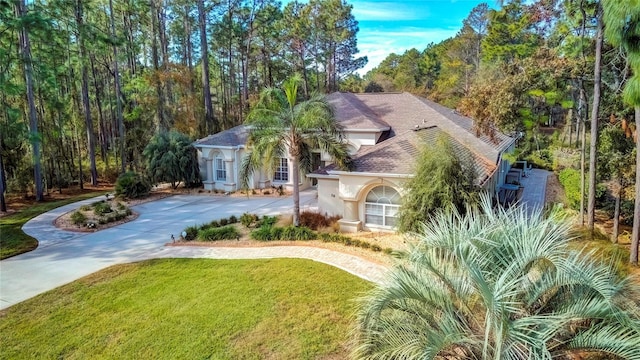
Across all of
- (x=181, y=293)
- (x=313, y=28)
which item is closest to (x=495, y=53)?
(x=313, y=28)

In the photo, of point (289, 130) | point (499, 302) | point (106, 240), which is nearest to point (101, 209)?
point (106, 240)

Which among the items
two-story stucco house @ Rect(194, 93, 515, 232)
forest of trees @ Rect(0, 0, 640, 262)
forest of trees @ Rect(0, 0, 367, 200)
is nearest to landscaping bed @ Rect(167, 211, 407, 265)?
two-story stucco house @ Rect(194, 93, 515, 232)

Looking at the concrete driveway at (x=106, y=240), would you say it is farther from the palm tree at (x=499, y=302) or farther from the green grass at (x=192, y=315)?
the palm tree at (x=499, y=302)

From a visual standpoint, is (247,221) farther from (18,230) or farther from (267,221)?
(18,230)

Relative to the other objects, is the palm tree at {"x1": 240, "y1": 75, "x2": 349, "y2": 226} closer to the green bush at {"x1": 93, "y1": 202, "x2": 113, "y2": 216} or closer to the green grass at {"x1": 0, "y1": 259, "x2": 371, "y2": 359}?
the green grass at {"x1": 0, "y1": 259, "x2": 371, "y2": 359}

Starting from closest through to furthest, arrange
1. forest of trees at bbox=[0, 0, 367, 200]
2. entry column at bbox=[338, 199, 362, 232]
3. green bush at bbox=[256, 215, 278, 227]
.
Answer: entry column at bbox=[338, 199, 362, 232] < green bush at bbox=[256, 215, 278, 227] < forest of trees at bbox=[0, 0, 367, 200]

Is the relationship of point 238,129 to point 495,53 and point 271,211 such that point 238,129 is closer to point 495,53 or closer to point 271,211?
point 271,211

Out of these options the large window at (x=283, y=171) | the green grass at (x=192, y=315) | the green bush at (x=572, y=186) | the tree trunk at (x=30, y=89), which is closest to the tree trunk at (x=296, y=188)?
the green grass at (x=192, y=315)
